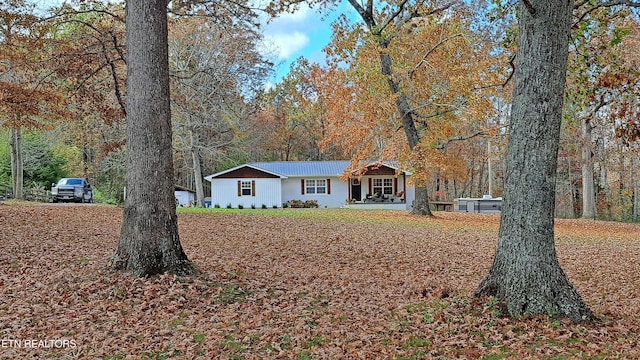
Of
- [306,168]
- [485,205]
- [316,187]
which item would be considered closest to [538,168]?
[485,205]

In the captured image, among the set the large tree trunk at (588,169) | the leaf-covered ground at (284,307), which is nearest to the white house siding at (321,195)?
the large tree trunk at (588,169)

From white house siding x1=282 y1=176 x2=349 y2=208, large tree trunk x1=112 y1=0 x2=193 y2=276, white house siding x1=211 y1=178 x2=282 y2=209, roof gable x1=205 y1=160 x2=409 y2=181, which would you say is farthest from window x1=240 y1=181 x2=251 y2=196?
large tree trunk x1=112 y1=0 x2=193 y2=276

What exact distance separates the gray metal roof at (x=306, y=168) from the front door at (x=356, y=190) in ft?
4.04

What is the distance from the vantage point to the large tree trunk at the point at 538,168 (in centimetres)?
452

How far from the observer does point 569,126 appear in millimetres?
8625

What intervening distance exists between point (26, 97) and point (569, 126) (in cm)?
1312

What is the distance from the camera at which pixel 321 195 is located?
31078 millimetres

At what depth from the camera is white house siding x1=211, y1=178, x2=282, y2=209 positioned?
29.5 meters

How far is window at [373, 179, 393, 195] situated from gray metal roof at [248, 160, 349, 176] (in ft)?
7.67

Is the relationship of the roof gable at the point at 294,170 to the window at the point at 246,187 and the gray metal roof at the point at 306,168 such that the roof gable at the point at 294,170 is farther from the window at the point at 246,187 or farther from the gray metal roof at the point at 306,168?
the window at the point at 246,187

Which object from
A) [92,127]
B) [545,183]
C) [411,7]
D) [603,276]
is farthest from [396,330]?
[92,127]

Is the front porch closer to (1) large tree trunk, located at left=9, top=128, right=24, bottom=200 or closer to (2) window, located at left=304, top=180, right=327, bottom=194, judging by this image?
(2) window, located at left=304, top=180, right=327, bottom=194

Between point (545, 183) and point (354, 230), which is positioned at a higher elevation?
point (545, 183)

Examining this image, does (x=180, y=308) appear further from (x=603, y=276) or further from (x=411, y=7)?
(x=411, y=7)
